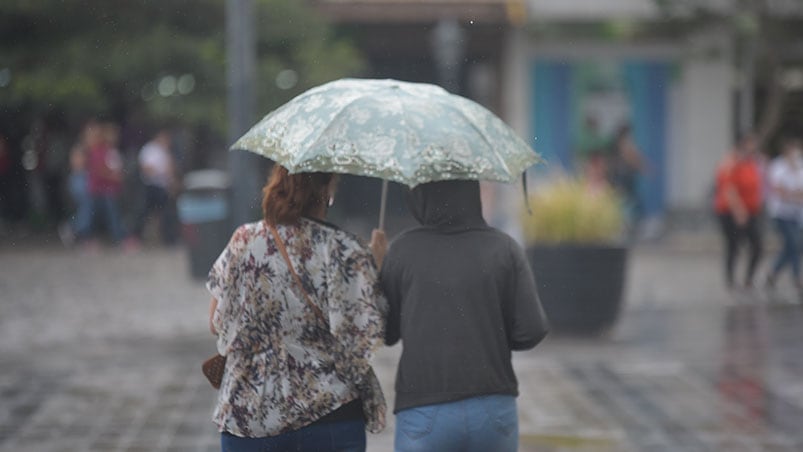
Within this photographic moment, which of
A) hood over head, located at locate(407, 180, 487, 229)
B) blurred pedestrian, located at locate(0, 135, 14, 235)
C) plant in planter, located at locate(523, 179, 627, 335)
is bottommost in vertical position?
blurred pedestrian, located at locate(0, 135, 14, 235)

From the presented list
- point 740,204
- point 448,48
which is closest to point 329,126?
point 740,204

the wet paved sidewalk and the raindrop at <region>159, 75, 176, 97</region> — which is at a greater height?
the raindrop at <region>159, 75, 176, 97</region>

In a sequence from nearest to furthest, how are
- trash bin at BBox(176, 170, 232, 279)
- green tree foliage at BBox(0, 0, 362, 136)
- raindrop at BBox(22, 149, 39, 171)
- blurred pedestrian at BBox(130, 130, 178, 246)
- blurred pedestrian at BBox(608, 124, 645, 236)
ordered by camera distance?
1. trash bin at BBox(176, 170, 232, 279)
2. green tree foliage at BBox(0, 0, 362, 136)
3. blurred pedestrian at BBox(130, 130, 178, 246)
4. blurred pedestrian at BBox(608, 124, 645, 236)
5. raindrop at BBox(22, 149, 39, 171)

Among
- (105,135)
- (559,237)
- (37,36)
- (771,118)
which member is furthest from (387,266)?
(771,118)

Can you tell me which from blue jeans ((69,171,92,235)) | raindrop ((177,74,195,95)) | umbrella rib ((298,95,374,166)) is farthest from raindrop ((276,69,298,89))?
umbrella rib ((298,95,374,166))

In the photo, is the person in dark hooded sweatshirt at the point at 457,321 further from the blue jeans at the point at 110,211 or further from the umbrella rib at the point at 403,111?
the blue jeans at the point at 110,211

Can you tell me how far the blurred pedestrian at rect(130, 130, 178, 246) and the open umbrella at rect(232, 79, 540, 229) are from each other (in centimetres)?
1554

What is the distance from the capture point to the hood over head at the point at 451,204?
12.5ft

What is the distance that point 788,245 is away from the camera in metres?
13.3

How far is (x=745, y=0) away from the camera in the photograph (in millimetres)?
20922

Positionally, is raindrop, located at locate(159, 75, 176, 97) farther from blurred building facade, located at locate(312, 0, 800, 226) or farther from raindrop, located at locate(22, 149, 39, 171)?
blurred building facade, located at locate(312, 0, 800, 226)

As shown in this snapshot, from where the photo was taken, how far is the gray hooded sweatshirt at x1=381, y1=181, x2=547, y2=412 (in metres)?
3.74

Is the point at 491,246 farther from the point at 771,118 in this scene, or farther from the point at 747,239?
the point at 771,118

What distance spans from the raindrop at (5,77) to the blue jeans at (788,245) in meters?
12.2
